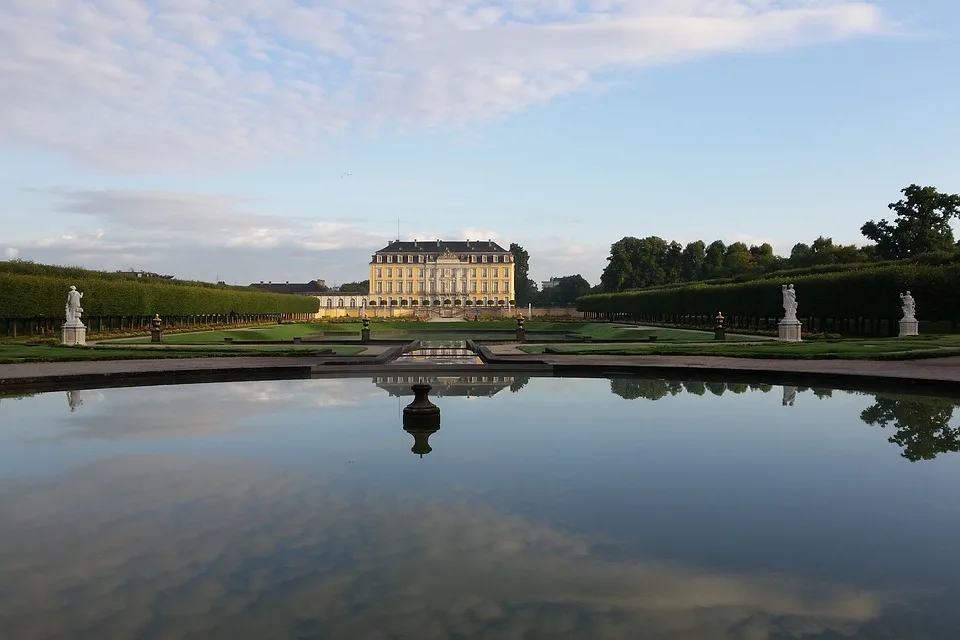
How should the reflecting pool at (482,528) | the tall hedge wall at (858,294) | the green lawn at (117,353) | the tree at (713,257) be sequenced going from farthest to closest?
1. the tree at (713,257)
2. the tall hedge wall at (858,294)
3. the green lawn at (117,353)
4. the reflecting pool at (482,528)

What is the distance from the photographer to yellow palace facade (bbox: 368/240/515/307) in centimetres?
9931

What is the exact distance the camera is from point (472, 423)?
808 centimetres

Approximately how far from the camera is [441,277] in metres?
99.5

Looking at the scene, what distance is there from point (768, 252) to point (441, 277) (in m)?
43.4

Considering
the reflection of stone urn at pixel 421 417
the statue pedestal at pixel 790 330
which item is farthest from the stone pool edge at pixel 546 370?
the statue pedestal at pixel 790 330

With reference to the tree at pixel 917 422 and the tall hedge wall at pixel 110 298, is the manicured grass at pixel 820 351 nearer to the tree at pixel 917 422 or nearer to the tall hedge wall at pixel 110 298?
the tree at pixel 917 422

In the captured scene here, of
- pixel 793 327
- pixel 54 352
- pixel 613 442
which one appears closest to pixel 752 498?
pixel 613 442

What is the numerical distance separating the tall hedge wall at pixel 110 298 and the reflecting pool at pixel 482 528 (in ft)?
68.9

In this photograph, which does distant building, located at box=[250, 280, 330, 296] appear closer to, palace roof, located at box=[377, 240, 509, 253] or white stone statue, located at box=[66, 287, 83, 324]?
palace roof, located at box=[377, 240, 509, 253]

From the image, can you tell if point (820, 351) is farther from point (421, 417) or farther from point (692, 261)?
point (692, 261)

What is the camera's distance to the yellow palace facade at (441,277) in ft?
326

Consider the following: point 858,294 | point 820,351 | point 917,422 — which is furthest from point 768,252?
point 917,422

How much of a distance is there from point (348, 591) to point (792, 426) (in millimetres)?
5815

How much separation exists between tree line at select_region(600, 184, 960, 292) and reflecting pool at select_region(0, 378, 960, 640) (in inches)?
1561
